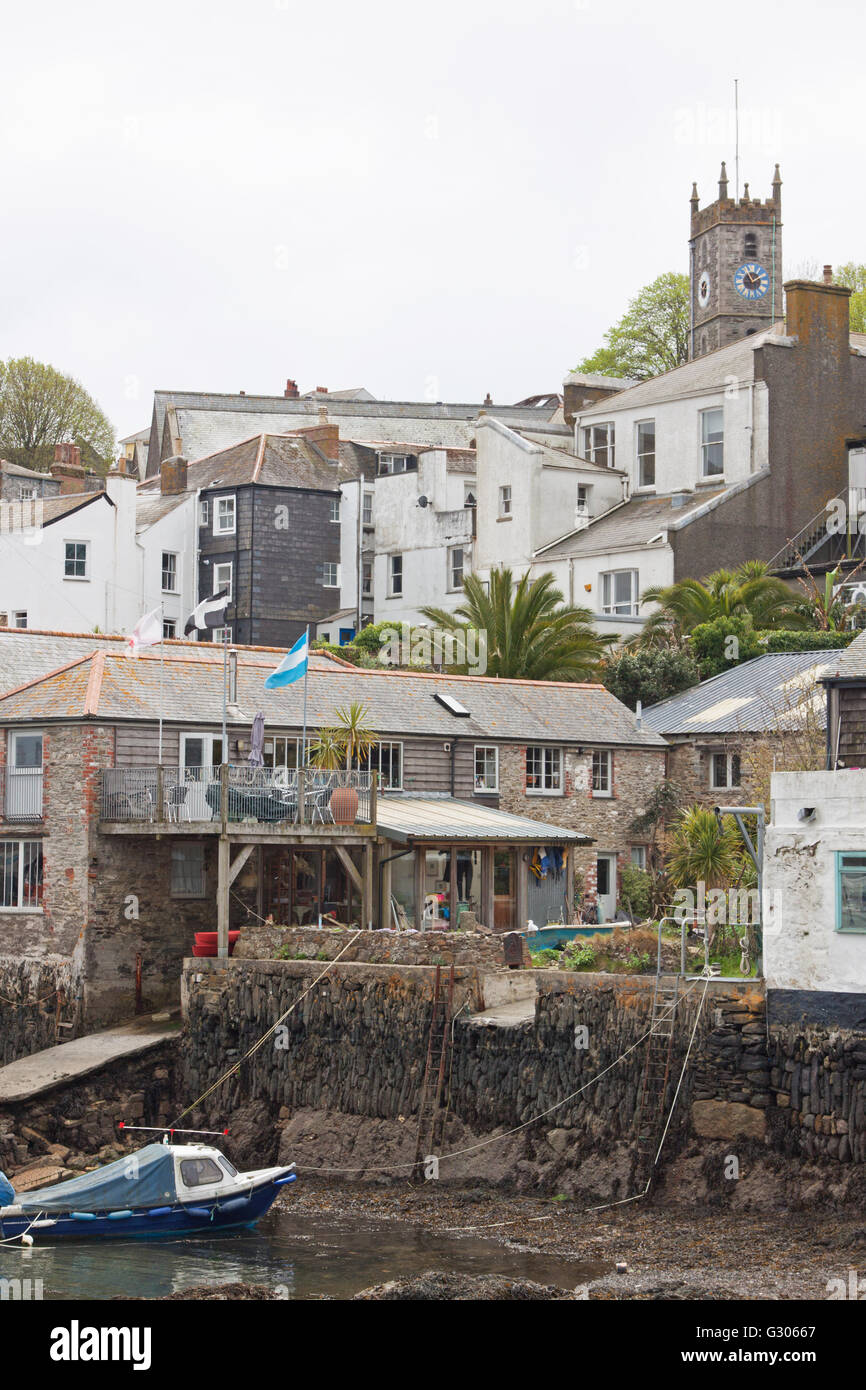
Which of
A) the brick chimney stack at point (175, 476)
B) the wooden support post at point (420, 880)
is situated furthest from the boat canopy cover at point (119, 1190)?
the brick chimney stack at point (175, 476)

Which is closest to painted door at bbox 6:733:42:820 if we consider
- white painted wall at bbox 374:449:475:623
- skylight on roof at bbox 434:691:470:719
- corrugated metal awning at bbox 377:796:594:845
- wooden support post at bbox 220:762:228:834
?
wooden support post at bbox 220:762:228:834

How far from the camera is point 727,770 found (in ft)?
149

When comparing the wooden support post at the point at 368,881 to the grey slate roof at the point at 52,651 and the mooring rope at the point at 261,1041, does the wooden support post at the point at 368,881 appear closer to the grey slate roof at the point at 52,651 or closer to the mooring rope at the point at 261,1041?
the mooring rope at the point at 261,1041

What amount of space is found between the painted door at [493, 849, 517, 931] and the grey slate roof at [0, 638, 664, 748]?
3.31m

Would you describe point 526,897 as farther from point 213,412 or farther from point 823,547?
point 213,412

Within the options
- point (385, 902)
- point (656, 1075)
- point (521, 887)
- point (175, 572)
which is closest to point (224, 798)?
point (385, 902)

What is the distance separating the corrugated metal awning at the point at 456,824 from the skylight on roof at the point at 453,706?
2.10 meters

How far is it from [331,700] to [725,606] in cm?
1745

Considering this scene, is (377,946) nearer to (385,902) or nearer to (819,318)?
(385,902)

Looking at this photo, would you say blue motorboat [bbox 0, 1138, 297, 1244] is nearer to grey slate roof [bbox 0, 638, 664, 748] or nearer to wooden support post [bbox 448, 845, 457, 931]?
wooden support post [bbox 448, 845, 457, 931]

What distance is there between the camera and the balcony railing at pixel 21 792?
37.8 metres

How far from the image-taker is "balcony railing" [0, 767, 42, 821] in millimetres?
37750
